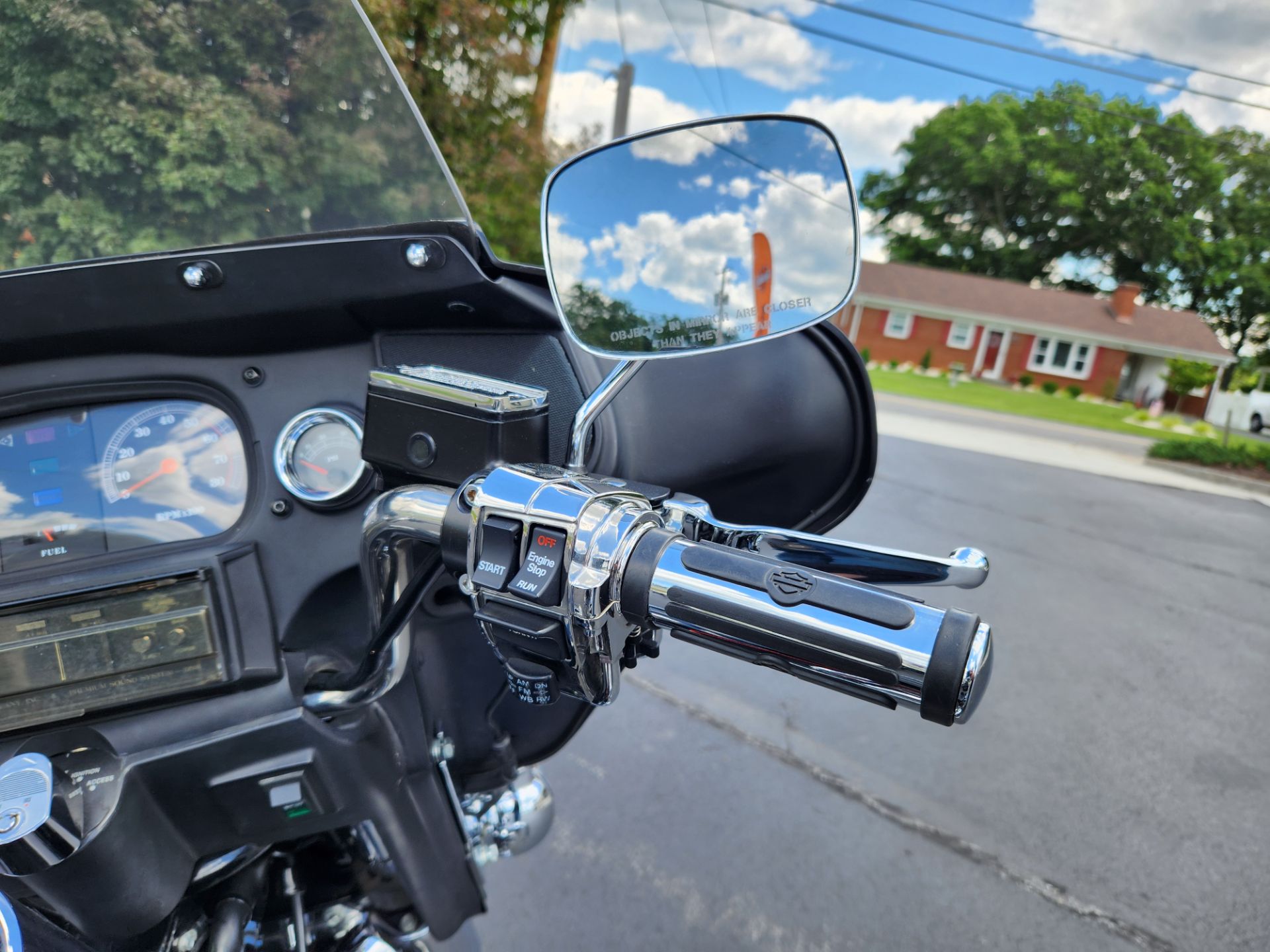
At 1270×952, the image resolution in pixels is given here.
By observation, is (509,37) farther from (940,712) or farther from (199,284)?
(940,712)

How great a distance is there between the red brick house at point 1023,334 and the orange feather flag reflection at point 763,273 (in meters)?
36.3

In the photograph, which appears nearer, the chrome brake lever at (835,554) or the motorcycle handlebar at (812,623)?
the motorcycle handlebar at (812,623)

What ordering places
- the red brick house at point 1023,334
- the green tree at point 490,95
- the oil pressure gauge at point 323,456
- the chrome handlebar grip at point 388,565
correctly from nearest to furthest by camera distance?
the chrome handlebar grip at point 388,565 < the oil pressure gauge at point 323,456 < the green tree at point 490,95 < the red brick house at point 1023,334

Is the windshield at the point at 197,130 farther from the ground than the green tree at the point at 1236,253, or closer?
closer

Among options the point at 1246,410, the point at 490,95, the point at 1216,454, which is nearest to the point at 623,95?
the point at 490,95

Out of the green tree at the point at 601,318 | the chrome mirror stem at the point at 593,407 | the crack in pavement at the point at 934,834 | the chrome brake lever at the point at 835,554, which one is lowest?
the crack in pavement at the point at 934,834

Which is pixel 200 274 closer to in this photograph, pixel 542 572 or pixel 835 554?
pixel 542 572

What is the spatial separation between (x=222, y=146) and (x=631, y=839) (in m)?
2.53

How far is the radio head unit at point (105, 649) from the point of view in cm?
100

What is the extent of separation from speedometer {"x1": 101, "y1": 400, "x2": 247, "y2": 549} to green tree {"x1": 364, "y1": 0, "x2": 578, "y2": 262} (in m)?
3.91

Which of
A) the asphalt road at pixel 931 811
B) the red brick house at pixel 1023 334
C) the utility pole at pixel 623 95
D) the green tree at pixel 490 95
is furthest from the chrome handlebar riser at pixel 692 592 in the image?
the red brick house at pixel 1023 334

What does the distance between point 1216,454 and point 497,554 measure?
1704cm

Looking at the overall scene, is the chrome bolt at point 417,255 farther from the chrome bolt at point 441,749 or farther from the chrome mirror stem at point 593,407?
the chrome bolt at point 441,749

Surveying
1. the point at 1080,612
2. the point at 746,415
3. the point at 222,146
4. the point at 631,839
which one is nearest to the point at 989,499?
the point at 1080,612
